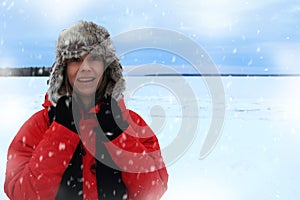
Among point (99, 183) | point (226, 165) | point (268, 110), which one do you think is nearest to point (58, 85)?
point (99, 183)

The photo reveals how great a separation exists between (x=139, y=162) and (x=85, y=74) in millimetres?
521

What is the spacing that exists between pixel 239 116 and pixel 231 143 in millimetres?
2929

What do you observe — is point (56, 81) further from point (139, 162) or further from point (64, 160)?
point (139, 162)

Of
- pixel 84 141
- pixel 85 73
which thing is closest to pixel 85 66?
pixel 85 73

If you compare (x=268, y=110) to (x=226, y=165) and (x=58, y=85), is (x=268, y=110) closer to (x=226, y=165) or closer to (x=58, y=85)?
(x=226, y=165)

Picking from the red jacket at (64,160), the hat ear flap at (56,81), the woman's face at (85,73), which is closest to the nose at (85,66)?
the woman's face at (85,73)

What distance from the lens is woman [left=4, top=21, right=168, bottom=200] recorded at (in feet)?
5.41

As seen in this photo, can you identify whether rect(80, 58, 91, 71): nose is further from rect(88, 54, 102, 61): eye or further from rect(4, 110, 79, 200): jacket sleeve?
rect(4, 110, 79, 200): jacket sleeve

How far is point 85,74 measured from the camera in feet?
5.67

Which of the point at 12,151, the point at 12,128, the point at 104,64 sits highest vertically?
the point at 104,64

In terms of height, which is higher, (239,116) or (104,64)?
(104,64)

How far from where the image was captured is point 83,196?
5.84 ft

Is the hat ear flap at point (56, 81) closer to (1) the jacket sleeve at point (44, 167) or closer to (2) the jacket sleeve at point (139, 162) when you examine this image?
(1) the jacket sleeve at point (44, 167)

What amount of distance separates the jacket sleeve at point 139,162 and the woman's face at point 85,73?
0.87 ft
